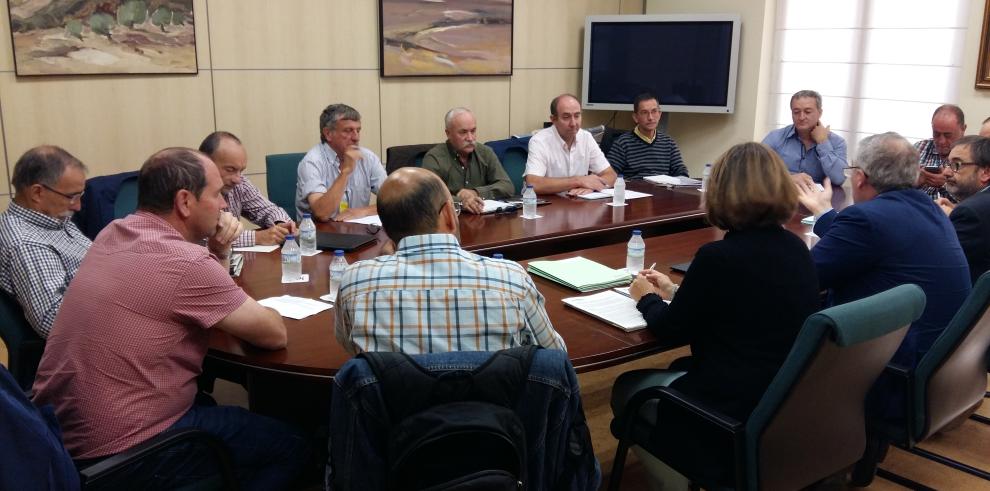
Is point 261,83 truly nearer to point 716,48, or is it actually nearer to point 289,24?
point 289,24

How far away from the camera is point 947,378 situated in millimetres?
2420

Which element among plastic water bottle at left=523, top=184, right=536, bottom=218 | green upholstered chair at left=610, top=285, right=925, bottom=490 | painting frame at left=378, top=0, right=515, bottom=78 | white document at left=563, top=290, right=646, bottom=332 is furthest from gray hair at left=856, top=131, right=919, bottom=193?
painting frame at left=378, top=0, right=515, bottom=78

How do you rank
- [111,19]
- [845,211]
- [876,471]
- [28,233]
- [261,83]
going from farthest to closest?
[261,83] < [111,19] < [876,471] < [845,211] < [28,233]

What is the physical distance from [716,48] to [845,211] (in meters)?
4.23

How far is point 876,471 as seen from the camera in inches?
116

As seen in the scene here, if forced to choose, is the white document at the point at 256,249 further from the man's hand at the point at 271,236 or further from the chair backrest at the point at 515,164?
the chair backrest at the point at 515,164

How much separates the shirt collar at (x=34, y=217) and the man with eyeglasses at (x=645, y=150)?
12.5ft

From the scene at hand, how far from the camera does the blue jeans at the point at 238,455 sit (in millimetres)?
1901

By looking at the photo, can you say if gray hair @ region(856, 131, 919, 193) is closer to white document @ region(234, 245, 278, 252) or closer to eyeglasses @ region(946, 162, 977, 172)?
eyeglasses @ region(946, 162, 977, 172)

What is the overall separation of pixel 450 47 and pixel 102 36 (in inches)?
98.1

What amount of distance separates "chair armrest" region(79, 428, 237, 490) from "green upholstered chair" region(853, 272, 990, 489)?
190 cm

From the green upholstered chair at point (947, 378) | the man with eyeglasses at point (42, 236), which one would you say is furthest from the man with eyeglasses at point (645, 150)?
the man with eyeglasses at point (42, 236)

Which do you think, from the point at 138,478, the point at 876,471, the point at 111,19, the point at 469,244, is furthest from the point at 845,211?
the point at 111,19

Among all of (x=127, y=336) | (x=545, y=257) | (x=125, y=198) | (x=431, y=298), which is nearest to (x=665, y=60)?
(x=545, y=257)
